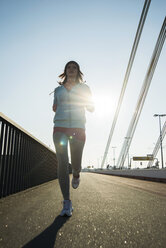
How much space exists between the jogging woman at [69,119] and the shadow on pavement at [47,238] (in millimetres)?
555

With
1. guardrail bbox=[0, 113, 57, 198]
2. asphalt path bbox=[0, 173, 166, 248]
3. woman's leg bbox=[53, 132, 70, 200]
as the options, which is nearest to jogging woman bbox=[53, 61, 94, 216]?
woman's leg bbox=[53, 132, 70, 200]

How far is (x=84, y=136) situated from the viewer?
270 centimetres

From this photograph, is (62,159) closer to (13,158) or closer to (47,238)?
(47,238)

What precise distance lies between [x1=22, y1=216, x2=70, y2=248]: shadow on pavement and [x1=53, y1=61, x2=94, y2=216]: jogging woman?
0.56 metres

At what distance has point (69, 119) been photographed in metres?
2.58

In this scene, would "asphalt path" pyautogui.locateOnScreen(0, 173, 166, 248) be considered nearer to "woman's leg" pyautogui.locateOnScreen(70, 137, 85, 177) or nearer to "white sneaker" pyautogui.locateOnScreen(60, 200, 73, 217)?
"white sneaker" pyautogui.locateOnScreen(60, 200, 73, 217)

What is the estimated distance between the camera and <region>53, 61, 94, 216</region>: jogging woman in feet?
8.16

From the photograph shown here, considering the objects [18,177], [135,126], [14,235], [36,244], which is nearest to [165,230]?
[36,244]

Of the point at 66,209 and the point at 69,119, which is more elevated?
the point at 69,119

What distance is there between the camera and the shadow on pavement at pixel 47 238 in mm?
1268

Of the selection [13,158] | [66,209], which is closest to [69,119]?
[66,209]

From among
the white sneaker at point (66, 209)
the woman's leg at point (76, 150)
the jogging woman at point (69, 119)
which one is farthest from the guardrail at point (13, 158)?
the white sneaker at point (66, 209)

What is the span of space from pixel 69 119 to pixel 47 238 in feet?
4.71

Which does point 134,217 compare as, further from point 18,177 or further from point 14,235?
point 18,177
